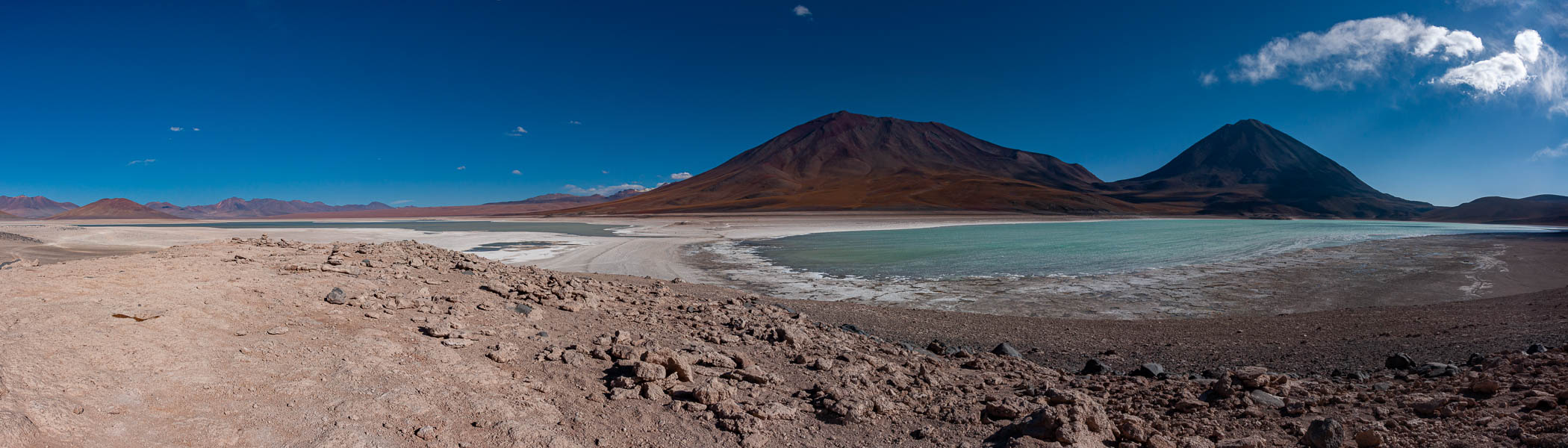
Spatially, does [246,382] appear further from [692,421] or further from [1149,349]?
[1149,349]

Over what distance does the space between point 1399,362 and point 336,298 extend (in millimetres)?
10551

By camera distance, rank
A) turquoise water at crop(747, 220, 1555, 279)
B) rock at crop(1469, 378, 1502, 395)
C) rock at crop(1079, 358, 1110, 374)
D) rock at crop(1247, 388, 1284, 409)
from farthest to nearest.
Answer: turquoise water at crop(747, 220, 1555, 279) < rock at crop(1079, 358, 1110, 374) < rock at crop(1247, 388, 1284, 409) < rock at crop(1469, 378, 1502, 395)

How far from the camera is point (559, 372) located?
4957 millimetres

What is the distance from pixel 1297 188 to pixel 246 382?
229400 mm

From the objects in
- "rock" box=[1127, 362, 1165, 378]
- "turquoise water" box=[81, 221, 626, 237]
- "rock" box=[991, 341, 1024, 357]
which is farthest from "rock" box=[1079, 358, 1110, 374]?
"turquoise water" box=[81, 221, 626, 237]

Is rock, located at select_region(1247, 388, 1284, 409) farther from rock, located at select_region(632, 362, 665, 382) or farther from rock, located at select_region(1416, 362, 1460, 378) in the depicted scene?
rock, located at select_region(632, 362, 665, 382)

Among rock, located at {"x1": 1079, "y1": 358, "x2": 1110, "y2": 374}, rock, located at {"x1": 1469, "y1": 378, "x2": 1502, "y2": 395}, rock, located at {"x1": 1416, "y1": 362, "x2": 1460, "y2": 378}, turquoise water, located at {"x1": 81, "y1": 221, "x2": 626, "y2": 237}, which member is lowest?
rock, located at {"x1": 1079, "y1": 358, "x2": 1110, "y2": 374}

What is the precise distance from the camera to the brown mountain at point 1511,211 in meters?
78.1

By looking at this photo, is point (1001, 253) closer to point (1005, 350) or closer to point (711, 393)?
point (1005, 350)

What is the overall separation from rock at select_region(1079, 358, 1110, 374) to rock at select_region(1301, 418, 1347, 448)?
Answer: 2526 mm

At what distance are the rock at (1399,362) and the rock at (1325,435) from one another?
321 centimetres

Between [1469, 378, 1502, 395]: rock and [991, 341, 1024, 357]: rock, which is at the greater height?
[1469, 378, 1502, 395]: rock

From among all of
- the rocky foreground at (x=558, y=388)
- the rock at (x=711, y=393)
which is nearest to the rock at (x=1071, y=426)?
the rocky foreground at (x=558, y=388)

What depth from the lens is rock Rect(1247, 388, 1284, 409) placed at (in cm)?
470
